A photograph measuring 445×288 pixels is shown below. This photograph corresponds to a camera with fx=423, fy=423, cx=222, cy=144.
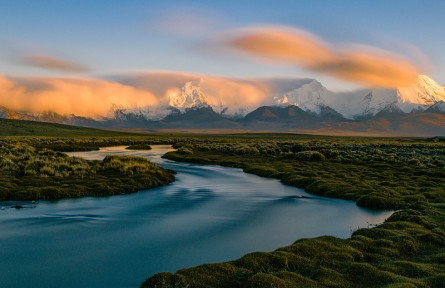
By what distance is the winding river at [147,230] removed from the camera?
1853 cm

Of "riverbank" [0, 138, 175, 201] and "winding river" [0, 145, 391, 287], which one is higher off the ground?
"riverbank" [0, 138, 175, 201]

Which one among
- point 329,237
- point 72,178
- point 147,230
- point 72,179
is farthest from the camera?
point 72,178

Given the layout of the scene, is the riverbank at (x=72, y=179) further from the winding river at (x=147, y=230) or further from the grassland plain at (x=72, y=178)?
the winding river at (x=147, y=230)

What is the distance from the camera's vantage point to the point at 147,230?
26.0 m

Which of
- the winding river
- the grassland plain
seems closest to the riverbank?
the grassland plain

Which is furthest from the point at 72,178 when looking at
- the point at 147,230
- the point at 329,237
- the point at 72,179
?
the point at 329,237

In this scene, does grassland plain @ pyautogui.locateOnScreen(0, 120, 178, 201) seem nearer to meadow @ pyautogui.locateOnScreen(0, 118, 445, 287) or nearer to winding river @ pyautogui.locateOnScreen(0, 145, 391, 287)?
meadow @ pyautogui.locateOnScreen(0, 118, 445, 287)

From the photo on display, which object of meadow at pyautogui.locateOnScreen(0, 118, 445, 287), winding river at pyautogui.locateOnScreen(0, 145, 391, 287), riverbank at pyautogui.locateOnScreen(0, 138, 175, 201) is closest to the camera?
meadow at pyautogui.locateOnScreen(0, 118, 445, 287)

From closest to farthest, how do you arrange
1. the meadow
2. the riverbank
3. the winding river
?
the meadow
the winding river
the riverbank

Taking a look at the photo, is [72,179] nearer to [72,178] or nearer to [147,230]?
[72,178]

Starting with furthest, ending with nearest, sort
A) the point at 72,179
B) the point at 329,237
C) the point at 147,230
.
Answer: the point at 72,179
the point at 147,230
the point at 329,237

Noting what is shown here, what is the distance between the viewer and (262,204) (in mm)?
36312

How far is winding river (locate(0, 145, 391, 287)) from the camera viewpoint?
1853 centimetres

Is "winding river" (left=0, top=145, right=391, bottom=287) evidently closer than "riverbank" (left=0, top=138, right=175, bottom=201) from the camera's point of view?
Yes
